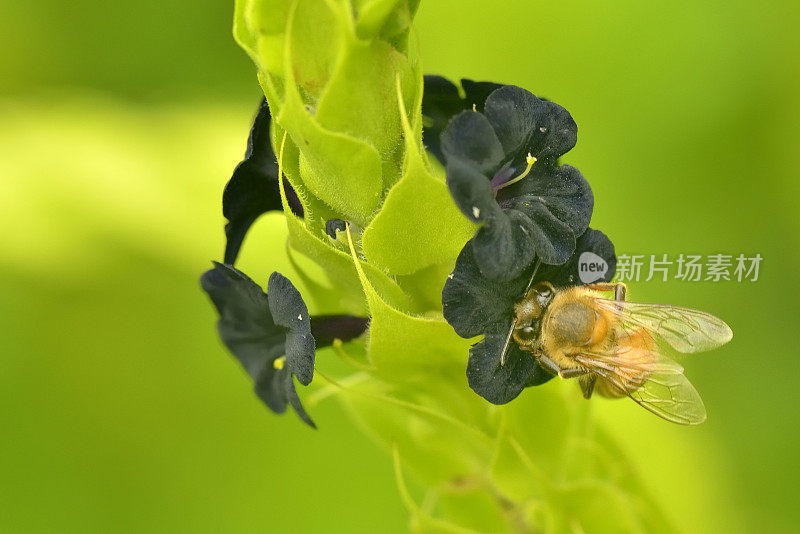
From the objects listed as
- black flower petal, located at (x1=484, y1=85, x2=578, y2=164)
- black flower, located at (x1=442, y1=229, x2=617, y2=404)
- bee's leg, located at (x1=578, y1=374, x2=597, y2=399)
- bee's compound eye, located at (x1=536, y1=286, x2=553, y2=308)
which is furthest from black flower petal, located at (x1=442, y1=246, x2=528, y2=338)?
bee's leg, located at (x1=578, y1=374, x2=597, y2=399)

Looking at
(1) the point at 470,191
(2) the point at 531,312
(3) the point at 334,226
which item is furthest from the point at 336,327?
(1) the point at 470,191

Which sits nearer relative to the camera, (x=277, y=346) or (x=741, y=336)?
(x=277, y=346)

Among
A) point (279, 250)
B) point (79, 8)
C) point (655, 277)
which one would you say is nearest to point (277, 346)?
point (279, 250)

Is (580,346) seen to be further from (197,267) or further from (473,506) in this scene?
(197,267)

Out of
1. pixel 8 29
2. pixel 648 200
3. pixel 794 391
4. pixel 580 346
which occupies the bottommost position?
pixel 794 391

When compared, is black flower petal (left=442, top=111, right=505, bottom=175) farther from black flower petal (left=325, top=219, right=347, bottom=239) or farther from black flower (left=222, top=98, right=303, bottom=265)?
black flower (left=222, top=98, right=303, bottom=265)

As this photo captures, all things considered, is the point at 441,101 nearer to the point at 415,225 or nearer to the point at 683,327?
the point at 415,225

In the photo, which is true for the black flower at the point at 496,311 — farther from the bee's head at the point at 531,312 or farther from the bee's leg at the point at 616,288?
the bee's leg at the point at 616,288
